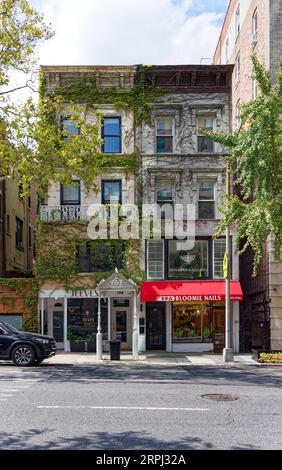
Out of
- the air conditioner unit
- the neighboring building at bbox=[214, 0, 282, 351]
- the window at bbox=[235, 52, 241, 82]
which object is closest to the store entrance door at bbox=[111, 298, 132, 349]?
the neighboring building at bbox=[214, 0, 282, 351]

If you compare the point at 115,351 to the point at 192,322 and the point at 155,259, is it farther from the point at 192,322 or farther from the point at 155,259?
the point at 155,259

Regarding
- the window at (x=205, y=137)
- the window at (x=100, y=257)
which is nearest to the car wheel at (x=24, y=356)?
the window at (x=100, y=257)

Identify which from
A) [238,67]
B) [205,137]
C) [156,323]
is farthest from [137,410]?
[238,67]

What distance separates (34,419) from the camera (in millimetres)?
10797

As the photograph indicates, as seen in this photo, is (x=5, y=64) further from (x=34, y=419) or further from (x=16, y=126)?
(x=34, y=419)

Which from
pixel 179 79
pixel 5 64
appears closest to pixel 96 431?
pixel 5 64

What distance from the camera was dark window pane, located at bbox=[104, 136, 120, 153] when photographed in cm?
2880

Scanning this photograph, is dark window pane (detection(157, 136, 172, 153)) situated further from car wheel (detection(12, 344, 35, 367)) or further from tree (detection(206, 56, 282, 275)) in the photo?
car wheel (detection(12, 344, 35, 367))

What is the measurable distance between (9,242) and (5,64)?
52.5 ft

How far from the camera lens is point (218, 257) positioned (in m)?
28.1

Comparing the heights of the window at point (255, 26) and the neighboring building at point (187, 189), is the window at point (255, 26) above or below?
above

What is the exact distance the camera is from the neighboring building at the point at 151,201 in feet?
91.8

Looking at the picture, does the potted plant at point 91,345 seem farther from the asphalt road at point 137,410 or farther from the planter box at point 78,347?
the asphalt road at point 137,410

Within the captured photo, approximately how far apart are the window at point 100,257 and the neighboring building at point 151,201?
2.0 inches
